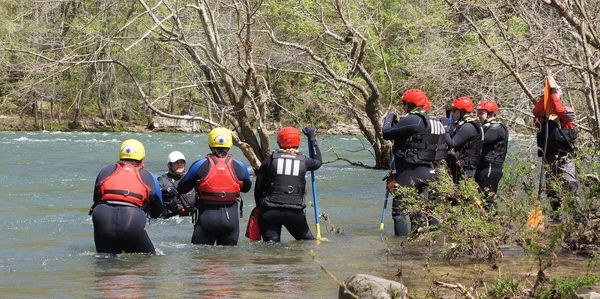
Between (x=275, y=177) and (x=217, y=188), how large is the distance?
656 millimetres

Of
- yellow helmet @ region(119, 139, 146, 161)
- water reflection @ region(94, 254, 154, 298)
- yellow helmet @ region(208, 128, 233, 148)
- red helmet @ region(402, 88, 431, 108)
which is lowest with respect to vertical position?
water reflection @ region(94, 254, 154, 298)

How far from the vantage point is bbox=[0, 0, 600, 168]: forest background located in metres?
15.0

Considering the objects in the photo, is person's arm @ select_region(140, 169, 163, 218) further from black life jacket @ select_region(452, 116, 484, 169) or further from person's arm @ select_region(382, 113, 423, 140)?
black life jacket @ select_region(452, 116, 484, 169)

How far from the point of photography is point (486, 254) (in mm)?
8852

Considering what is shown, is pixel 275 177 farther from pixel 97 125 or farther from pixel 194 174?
pixel 97 125

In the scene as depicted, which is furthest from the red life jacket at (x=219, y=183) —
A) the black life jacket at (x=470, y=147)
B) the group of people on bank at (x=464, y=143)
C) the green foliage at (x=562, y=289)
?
the green foliage at (x=562, y=289)

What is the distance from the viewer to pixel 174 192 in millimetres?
12000

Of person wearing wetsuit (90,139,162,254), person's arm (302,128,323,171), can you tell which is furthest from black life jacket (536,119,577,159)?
person wearing wetsuit (90,139,162,254)

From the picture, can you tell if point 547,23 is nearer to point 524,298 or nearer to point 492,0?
point 492,0

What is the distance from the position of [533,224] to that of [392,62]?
62.9ft

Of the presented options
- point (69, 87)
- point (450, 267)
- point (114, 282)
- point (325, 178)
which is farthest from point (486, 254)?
point (69, 87)

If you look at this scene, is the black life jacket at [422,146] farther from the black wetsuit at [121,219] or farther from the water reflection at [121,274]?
the water reflection at [121,274]

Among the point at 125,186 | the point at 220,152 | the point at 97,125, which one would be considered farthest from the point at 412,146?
the point at 97,125

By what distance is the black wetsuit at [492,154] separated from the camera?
1187cm
